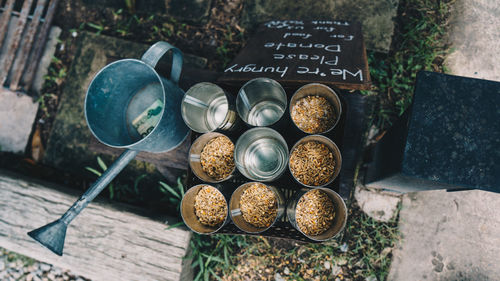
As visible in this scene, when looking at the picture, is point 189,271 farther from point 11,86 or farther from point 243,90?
point 11,86

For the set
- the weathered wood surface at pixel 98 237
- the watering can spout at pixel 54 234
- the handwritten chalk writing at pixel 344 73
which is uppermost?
the handwritten chalk writing at pixel 344 73

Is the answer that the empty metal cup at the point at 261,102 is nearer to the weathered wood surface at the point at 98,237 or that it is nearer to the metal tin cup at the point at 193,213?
the metal tin cup at the point at 193,213

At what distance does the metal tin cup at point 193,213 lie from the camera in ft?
4.80

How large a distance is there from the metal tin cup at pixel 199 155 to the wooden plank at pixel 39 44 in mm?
2338

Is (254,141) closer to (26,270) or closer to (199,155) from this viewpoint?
(199,155)

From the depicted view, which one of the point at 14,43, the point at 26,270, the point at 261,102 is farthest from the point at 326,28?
the point at 26,270

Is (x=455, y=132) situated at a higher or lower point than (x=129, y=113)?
higher

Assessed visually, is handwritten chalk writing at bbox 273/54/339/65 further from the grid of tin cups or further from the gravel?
the gravel

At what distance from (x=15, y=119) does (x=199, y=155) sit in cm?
247

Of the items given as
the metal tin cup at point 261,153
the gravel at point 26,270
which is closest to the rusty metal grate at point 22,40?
the gravel at point 26,270

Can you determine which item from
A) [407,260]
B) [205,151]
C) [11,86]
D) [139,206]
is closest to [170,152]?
[205,151]

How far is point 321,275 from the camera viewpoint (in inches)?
90.3

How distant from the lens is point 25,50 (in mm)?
2684

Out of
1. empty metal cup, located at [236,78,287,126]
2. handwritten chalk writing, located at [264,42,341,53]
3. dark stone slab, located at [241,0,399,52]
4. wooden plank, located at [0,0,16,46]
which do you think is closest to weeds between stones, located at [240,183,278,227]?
empty metal cup, located at [236,78,287,126]
